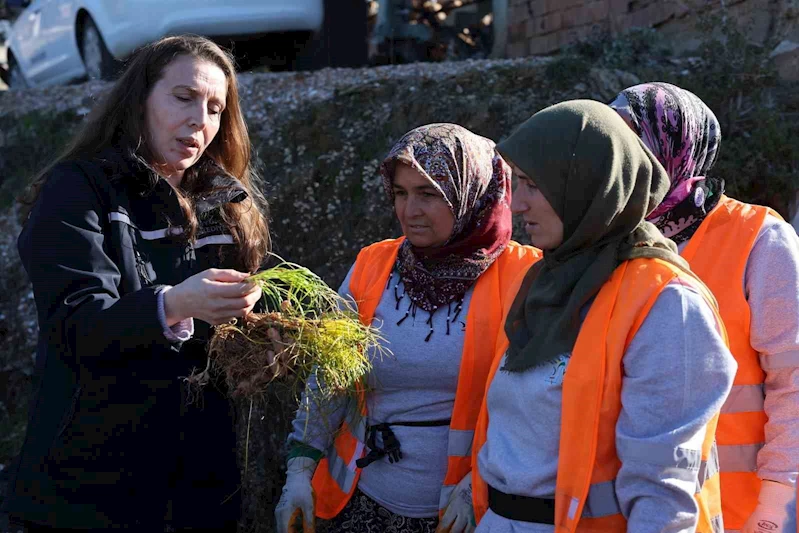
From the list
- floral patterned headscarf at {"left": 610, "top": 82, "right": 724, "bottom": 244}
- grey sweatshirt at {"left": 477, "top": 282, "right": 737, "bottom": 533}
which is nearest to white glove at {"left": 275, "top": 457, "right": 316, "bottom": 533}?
grey sweatshirt at {"left": 477, "top": 282, "right": 737, "bottom": 533}

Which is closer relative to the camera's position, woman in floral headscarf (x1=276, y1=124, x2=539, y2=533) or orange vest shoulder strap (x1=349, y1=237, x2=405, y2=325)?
woman in floral headscarf (x1=276, y1=124, x2=539, y2=533)

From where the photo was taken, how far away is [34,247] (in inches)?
84.1

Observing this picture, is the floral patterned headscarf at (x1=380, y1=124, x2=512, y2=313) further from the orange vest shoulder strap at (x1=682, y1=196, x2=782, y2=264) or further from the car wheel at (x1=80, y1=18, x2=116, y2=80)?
the car wheel at (x1=80, y1=18, x2=116, y2=80)

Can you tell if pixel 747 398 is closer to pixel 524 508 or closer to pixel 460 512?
pixel 524 508

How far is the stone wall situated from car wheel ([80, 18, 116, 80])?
3.48 metres

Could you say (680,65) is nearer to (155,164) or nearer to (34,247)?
(155,164)

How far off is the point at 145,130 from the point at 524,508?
54.3 inches

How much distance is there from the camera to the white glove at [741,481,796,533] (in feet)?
6.98

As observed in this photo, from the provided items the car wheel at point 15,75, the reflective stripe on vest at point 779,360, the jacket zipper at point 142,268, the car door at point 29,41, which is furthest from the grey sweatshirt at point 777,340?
the car wheel at point 15,75

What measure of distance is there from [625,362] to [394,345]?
810mm

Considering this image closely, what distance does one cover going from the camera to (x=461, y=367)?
2.43m

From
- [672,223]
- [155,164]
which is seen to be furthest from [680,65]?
[155,164]

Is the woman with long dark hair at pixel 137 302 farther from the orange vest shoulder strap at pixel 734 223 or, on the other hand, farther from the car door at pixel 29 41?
the car door at pixel 29 41

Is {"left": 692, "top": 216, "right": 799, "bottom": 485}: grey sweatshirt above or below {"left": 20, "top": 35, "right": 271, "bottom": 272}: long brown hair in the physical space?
below
